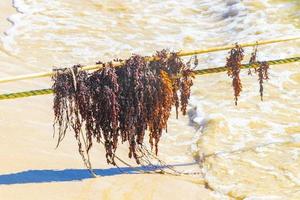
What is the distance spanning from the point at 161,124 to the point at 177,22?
10441mm

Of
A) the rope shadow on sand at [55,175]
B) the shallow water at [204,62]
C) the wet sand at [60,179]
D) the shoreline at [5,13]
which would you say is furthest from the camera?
the shoreline at [5,13]

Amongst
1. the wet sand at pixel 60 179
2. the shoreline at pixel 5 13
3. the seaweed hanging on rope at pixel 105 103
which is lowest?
the wet sand at pixel 60 179

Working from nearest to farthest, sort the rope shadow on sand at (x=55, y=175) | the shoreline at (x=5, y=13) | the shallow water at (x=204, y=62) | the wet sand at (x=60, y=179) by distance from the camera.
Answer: the wet sand at (x=60, y=179)
the rope shadow on sand at (x=55, y=175)
the shallow water at (x=204, y=62)
the shoreline at (x=5, y=13)

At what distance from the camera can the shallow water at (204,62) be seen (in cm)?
806

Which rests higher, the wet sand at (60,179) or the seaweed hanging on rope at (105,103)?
the seaweed hanging on rope at (105,103)

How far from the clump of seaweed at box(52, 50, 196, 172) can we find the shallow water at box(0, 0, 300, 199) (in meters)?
1.18

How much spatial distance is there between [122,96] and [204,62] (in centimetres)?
666

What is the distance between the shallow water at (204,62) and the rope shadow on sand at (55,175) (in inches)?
29.9

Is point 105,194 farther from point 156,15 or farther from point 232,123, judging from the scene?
point 156,15

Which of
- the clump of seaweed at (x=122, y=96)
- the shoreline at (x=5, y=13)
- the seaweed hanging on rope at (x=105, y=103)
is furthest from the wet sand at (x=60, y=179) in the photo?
the shoreline at (x=5, y=13)

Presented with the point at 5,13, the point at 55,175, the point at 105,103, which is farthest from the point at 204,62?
the point at 5,13

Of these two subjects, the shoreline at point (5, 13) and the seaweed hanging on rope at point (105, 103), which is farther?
the shoreline at point (5, 13)

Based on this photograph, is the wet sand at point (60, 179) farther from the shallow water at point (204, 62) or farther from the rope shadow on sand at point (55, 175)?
the shallow water at point (204, 62)

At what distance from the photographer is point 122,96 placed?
22.8 ft
